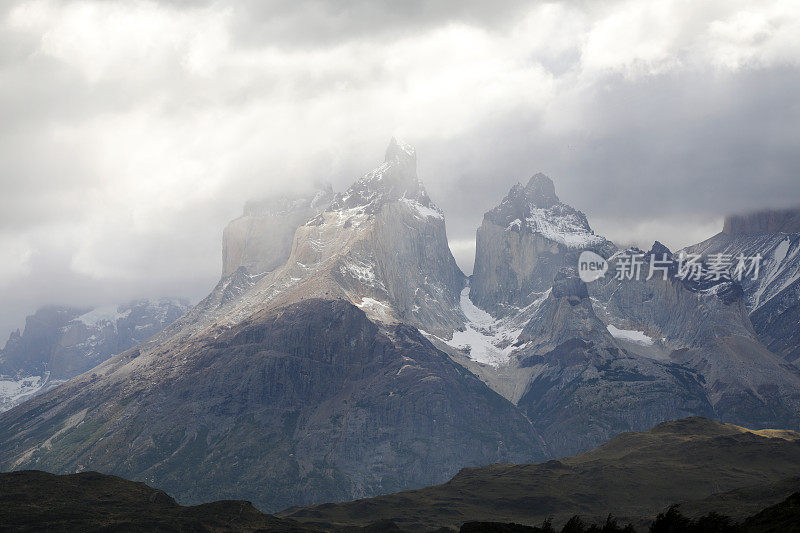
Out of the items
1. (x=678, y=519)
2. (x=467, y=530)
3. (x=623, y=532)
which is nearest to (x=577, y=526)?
(x=623, y=532)

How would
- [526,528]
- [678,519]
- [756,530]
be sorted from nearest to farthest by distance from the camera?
[756,530], [678,519], [526,528]

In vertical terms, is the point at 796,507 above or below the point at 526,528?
above

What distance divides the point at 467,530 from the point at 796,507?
74.4m

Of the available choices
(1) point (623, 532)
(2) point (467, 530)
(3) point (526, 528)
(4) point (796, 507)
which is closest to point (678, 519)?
(1) point (623, 532)

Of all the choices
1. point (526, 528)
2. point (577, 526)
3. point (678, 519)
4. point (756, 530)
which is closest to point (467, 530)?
point (526, 528)

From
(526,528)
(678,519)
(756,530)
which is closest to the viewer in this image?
(756,530)

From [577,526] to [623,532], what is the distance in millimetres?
8945

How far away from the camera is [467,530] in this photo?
193 metres

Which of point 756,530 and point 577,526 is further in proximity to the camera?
point 577,526

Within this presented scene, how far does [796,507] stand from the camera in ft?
482

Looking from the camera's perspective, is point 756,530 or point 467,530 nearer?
point 756,530

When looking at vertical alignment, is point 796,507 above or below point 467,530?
above

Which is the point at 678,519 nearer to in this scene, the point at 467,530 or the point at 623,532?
the point at 623,532

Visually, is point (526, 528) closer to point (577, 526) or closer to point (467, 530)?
point (467, 530)
